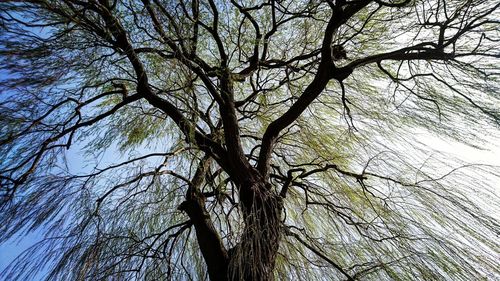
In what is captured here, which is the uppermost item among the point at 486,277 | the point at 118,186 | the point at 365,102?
the point at 365,102

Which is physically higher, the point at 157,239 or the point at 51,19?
the point at 51,19

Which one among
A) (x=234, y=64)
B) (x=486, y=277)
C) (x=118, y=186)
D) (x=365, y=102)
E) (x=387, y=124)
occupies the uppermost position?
(x=234, y=64)

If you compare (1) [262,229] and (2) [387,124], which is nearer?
(1) [262,229]

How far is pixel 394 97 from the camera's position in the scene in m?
2.21

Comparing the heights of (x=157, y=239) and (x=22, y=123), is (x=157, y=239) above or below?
below

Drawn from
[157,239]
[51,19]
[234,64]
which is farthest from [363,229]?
[51,19]

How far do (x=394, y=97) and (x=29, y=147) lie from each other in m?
1.98

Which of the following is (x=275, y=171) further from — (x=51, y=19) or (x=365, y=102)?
(x=51, y=19)

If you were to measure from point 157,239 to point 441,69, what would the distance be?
1.72 metres

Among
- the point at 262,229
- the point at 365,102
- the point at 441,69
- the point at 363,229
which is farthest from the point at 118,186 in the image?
the point at 441,69

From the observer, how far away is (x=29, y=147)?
6.32 feet

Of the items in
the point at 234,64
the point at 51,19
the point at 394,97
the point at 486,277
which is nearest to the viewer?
the point at 486,277

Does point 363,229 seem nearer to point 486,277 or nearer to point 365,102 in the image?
point 486,277

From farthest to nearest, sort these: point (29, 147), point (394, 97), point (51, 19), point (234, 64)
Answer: point (234, 64)
point (394, 97)
point (29, 147)
point (51, 19)
